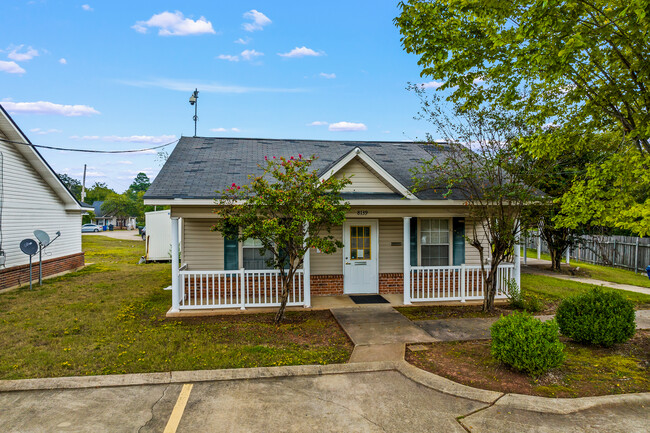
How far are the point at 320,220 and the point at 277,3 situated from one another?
869cm

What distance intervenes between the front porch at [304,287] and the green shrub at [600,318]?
306cm

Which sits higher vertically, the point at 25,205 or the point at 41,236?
the point at 25,205

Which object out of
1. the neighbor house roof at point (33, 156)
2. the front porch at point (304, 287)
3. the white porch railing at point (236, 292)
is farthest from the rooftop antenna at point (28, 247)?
the white porch railing at point (236, 292)

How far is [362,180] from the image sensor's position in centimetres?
940

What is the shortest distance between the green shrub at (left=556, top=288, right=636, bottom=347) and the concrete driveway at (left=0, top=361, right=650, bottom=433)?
5.62 feet

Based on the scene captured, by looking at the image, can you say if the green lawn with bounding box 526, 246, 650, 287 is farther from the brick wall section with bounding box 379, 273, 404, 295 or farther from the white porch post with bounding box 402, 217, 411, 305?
the white porch post with bounding box 402, 217, 411, 305

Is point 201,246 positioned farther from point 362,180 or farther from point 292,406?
point 292,406

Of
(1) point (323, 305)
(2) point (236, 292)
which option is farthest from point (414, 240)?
(2) point (236, 292)

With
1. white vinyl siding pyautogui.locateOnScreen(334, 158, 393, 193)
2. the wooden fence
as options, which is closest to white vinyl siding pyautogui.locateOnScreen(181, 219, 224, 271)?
white vinyl siding pyautogui.locateOnScreen(334, 158, 393, 193)

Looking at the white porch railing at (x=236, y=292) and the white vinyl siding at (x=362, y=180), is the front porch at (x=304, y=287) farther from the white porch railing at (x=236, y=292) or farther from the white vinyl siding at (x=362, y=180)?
the white vinyl siding at (x=362, y=180)

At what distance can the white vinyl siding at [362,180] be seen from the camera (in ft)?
30.6

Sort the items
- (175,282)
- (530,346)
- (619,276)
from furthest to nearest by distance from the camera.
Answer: (619,276) < (175,282) < (530,346)

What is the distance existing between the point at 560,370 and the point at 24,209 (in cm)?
1578

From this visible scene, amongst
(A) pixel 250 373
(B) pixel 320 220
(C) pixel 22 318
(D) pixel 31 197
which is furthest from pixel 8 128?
(A) pixel 250 373
